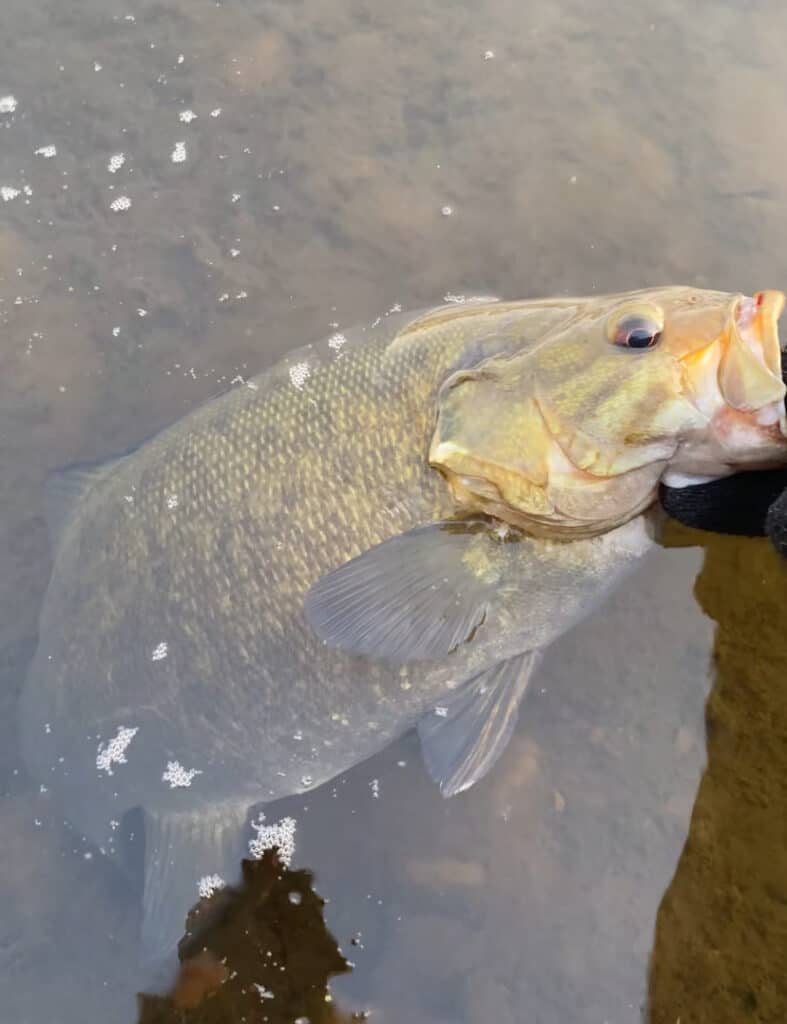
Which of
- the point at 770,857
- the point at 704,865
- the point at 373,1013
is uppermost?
the point at 770,857

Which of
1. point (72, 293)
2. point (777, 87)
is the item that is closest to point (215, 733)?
point (72, 293)

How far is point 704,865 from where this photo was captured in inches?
101

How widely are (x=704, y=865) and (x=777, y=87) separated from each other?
2888mm

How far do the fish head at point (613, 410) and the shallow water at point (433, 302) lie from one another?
95cm

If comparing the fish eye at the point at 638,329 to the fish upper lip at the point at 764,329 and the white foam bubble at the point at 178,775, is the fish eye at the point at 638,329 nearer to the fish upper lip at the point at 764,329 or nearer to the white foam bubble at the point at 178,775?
the fish upper lip at the point at 764,329

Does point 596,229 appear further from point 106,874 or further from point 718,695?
point 106,874

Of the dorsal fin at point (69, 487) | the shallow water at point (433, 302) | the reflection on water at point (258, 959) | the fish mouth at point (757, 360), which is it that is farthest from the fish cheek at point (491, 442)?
the reflection on water at point (258, 959)

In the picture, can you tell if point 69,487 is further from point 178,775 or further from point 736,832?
point 736,832

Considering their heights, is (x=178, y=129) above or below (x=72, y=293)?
above

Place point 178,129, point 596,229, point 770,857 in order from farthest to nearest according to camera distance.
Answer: point 178,129, point 596,229, point 770,857

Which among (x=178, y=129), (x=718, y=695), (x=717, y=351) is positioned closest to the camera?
(x=717, y=351)

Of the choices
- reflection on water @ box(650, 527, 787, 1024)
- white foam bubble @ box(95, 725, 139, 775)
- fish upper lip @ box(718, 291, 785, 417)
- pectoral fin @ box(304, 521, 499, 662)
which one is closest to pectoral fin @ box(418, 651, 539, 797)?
pectoral fin @ box(304, 521, 499, 662)

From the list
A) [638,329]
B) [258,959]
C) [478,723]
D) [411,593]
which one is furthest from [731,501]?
[258,959]

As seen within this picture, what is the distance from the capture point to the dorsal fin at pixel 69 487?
2.74 m
